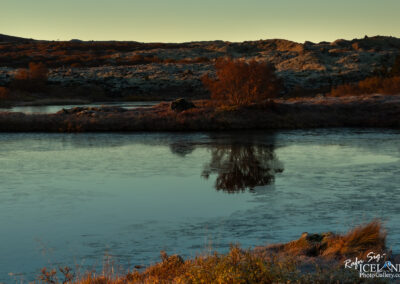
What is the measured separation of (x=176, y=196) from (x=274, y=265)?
7.25 metres

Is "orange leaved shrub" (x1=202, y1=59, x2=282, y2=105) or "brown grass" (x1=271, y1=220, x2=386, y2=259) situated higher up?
"orange leaved shrub" (x1=202, y1=59, x2=282, y2=105)

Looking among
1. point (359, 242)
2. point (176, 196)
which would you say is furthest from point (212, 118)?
point (359, 242)

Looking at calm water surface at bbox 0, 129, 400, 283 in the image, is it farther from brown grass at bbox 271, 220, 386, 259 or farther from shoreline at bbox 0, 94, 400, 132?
shoreline at bbox 0, 94, 400, 132

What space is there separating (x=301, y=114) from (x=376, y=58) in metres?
54.3

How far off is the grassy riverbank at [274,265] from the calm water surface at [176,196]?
0.87 meters

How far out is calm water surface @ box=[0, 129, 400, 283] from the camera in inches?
403

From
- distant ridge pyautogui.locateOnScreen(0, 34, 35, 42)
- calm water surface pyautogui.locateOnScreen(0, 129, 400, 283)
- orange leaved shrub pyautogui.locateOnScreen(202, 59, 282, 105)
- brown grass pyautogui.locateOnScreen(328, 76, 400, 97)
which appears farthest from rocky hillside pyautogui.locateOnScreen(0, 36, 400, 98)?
distant ridge pyautogui.locateOnScreen(0, 34, 35, 42)

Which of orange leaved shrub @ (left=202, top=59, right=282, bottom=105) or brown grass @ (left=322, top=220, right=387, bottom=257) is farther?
orange leaved shrub @ (left=202, top=59, right=282, bottom=105)

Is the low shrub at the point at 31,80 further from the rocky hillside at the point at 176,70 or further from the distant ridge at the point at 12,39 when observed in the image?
the distant ridge at the point at 12,39

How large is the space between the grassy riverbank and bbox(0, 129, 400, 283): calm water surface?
870 mm

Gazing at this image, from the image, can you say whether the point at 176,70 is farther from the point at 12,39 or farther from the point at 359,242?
the point at 12,39

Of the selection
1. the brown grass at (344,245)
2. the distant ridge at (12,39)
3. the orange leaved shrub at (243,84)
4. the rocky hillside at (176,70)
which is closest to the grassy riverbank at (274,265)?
the brown grass at (344,245)

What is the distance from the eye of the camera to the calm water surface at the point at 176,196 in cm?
1024

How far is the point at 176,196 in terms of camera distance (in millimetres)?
14609
